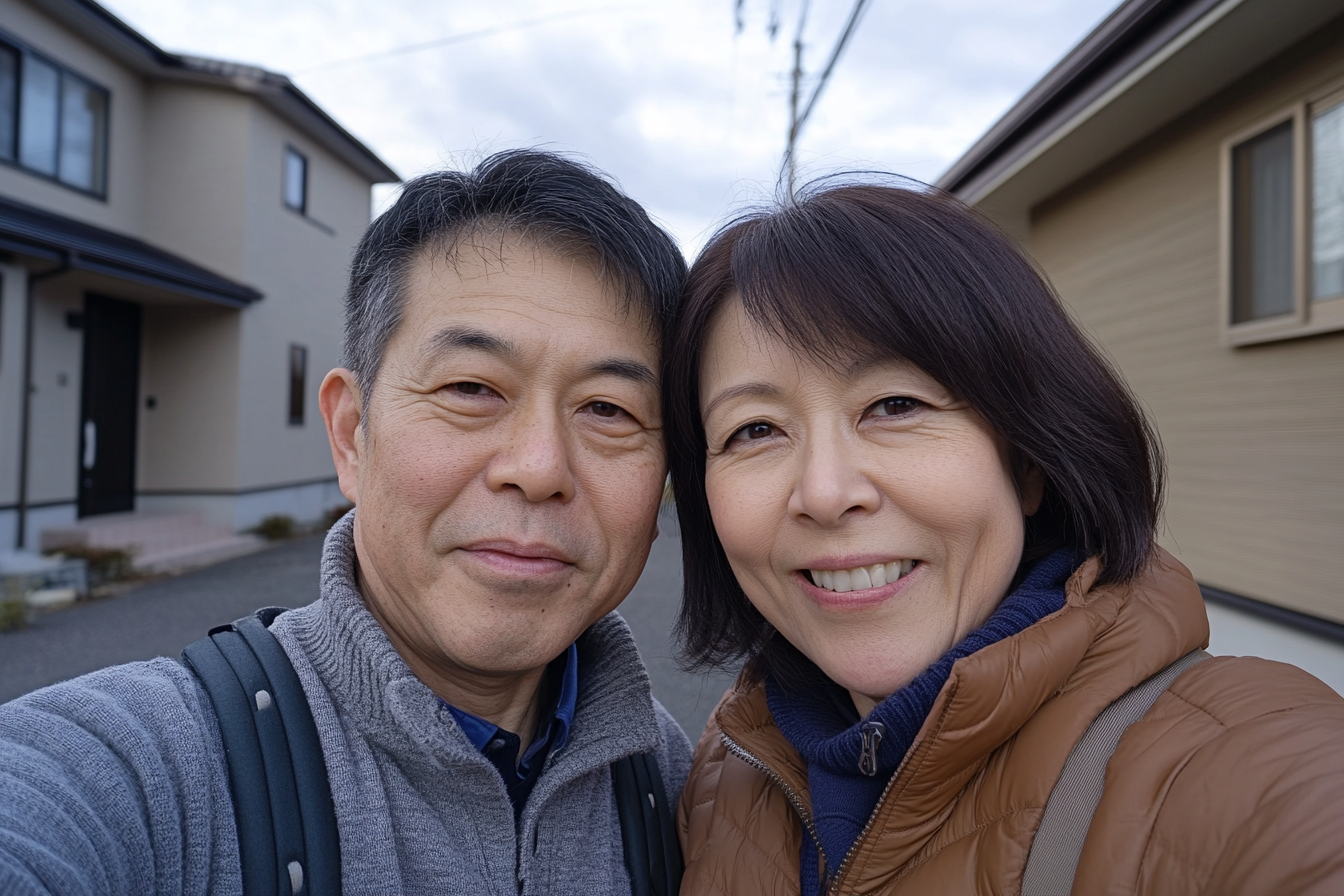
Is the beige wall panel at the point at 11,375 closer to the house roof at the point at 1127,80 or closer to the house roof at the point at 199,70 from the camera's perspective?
the house roof at the point at 199,70

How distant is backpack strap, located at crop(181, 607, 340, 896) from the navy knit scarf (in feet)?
2.81

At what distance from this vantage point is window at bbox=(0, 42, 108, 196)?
9.78 m

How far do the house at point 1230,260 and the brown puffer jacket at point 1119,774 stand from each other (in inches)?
143

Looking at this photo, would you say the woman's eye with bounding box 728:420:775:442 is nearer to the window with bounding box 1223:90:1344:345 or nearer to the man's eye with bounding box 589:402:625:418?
the man's eye with bounding box 589:402:625:418

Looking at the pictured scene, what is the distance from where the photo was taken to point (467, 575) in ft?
5.02

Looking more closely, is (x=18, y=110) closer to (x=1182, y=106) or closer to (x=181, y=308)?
(x=181, y=308)

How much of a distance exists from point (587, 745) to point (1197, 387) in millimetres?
5186

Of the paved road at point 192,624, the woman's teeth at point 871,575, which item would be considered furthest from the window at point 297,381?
the woman's teeth at point 871,575

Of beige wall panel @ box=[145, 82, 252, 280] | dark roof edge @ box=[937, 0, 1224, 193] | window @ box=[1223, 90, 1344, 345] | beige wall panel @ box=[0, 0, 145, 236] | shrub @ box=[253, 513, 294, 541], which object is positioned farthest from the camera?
shrub @ box=[253, 513, 294, 541]

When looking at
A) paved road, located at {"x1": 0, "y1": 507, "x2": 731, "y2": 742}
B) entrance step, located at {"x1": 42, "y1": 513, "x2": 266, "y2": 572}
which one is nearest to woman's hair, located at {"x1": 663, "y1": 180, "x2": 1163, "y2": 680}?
paved road, located at {"x1": 0, "y1": 507, "x2": 731, "y2": 742}

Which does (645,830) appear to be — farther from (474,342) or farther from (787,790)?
(474,342)

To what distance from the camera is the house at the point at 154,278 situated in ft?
31.8

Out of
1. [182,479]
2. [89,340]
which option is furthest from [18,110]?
[182,479]

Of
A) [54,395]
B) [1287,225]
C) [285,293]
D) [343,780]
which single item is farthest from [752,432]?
[285,293]
